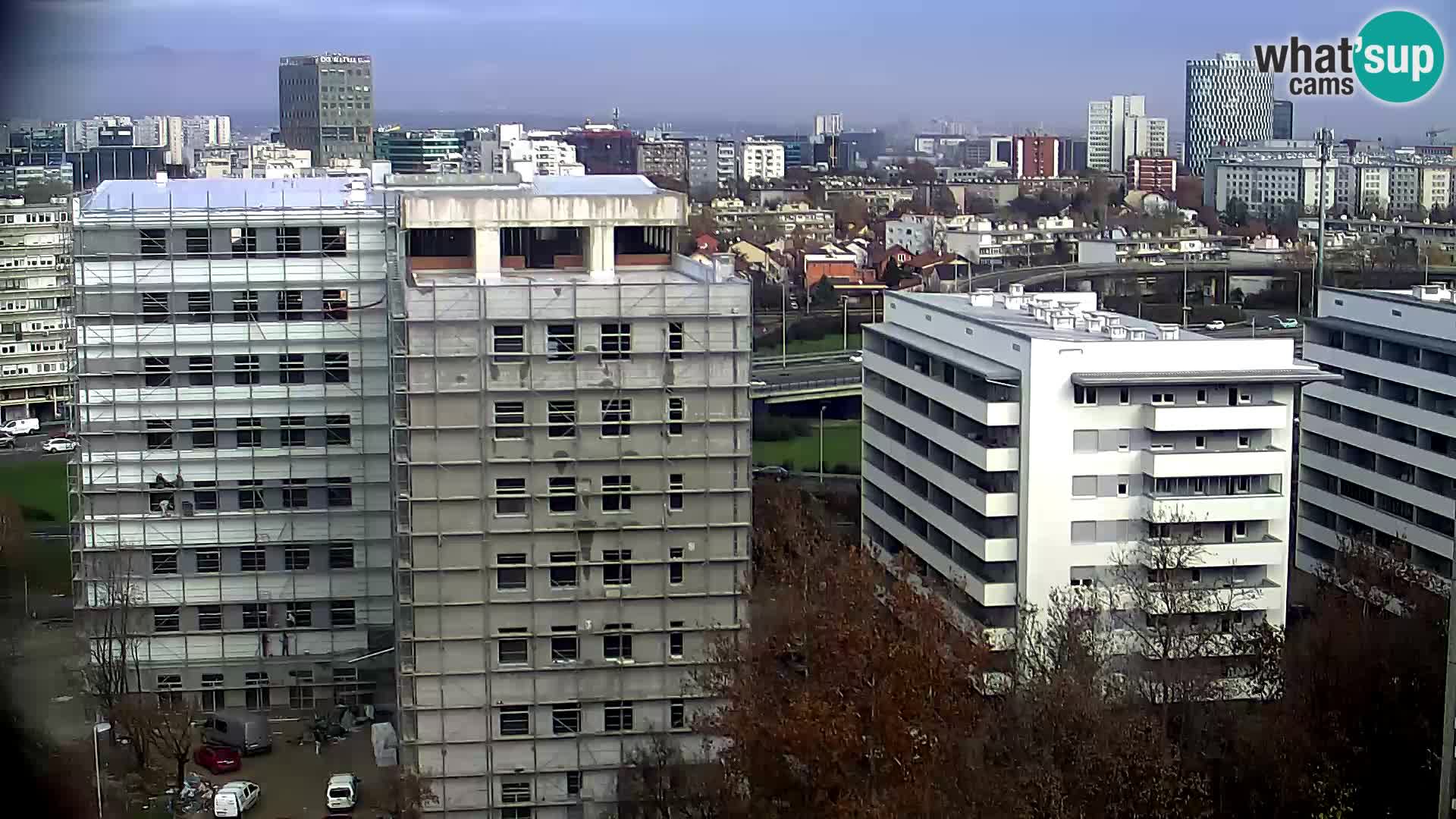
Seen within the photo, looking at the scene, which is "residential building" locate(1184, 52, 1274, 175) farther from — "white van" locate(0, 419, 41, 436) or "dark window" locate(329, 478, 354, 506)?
"dark window" locate(329, 478, 354, 506)

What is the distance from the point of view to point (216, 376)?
5.80 metres

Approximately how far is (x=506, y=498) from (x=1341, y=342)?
3.36 metres

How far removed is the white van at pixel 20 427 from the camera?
10.8 metres

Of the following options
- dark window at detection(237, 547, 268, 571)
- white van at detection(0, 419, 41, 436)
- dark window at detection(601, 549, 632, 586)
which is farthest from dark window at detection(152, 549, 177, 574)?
white van at detection(0, 419, 41, 436)

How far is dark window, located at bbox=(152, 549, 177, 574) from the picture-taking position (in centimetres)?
582

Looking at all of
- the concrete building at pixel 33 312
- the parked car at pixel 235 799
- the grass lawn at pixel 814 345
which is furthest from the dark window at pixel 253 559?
the grass lawn at pixel 814 345

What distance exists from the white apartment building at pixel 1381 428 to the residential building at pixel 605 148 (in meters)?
17.3

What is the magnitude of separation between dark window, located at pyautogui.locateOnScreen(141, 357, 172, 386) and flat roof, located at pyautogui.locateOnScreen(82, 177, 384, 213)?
1.51 ft

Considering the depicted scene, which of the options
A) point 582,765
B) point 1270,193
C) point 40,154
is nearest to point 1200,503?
point 582,765

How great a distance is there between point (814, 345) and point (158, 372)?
8066mm

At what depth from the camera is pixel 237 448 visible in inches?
230

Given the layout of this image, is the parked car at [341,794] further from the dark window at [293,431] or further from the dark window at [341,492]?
the dark window at [293,431]

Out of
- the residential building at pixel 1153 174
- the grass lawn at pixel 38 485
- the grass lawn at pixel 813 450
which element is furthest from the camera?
the residential building at pixel 1153 174

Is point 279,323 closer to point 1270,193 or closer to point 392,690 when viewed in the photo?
point 392,690
